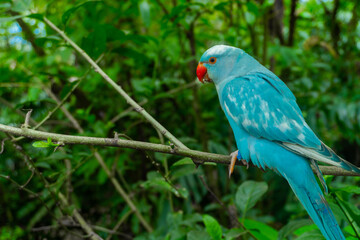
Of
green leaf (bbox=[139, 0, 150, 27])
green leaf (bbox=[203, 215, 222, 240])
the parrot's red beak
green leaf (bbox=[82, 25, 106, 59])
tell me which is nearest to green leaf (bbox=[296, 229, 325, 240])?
green leaf (bbox=[203, 215, 222, 240])

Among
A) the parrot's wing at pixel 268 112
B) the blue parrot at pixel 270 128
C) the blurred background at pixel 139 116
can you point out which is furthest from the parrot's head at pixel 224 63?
the blurred background at pixel 139 116

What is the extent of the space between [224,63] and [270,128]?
18.9 inches

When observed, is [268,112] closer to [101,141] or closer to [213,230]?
[213,230]

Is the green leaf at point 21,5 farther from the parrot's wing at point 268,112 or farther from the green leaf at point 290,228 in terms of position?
the green leaf at point 290,228

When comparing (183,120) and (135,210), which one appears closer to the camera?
(135,210)

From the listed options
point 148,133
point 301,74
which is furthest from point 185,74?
point 301,74

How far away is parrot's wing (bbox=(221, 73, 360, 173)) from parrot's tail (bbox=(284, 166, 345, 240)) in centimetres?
11

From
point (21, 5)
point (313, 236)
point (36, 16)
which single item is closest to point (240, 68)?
point (313, 236)

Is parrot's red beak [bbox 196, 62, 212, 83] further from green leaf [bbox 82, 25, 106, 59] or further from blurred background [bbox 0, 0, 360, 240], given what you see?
green leaf [bbox 82, 25, 106, 59]

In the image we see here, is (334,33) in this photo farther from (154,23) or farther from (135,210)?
(135,210)

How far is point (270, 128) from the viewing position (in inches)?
54.2

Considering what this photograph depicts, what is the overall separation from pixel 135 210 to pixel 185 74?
1.36 m

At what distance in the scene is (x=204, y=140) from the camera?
2439 mm

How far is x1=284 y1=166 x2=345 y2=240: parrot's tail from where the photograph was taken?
44.1 inches
